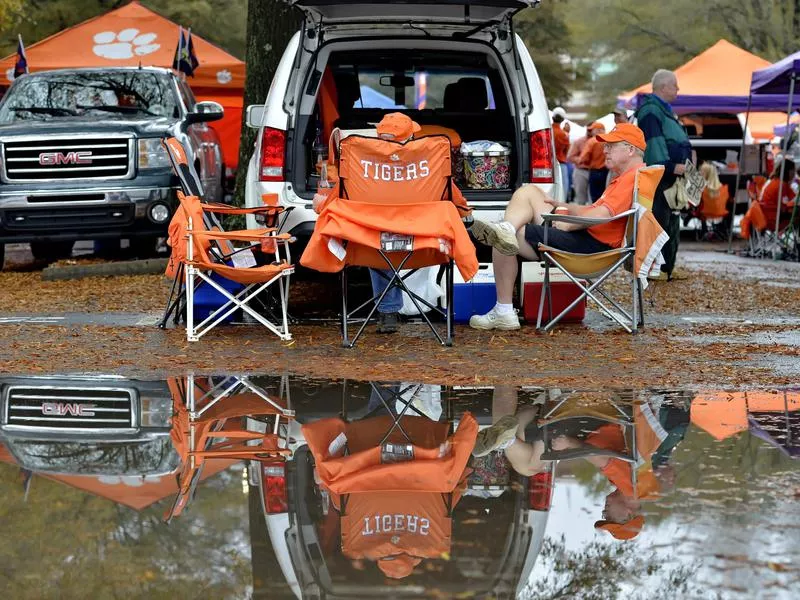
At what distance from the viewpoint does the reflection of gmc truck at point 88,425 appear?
5.39 m

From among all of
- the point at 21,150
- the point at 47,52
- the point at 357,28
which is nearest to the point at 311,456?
the point at 357,28

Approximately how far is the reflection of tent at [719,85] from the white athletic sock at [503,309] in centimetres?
1537

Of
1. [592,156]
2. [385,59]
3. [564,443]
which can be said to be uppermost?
[385,59]

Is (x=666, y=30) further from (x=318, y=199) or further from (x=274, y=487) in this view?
(x=274, y=487)

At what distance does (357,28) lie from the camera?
30.6ft

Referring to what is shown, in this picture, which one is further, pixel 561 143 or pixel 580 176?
pixel 580 176

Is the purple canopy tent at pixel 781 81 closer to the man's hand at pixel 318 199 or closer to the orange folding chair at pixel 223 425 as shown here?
the man's hand at pixel 318 199

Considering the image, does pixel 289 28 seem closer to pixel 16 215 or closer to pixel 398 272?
pixel 16 215

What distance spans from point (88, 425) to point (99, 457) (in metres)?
0.65

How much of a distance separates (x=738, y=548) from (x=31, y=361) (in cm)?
479

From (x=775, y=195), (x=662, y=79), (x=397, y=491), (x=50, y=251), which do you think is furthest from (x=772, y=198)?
(x=397, y=491)

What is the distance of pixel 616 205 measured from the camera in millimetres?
8977

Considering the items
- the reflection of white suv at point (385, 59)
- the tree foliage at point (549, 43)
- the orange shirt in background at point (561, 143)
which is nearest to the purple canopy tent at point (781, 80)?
the orange shirt in background at point (561, 143)

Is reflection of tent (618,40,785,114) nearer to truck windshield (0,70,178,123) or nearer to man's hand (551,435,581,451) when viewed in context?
truck windshield (0,70,178,123)
